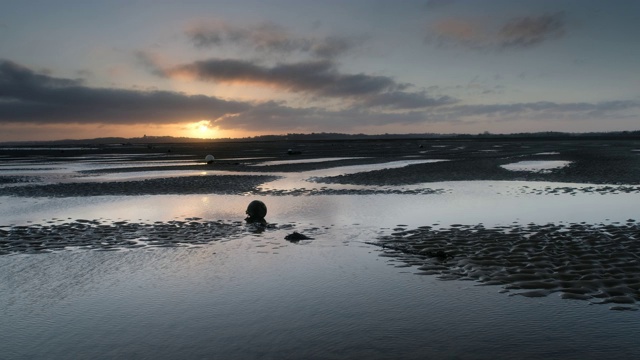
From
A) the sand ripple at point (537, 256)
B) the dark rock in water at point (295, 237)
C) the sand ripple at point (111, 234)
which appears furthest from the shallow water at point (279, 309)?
the sand ripple at point (111, 234)

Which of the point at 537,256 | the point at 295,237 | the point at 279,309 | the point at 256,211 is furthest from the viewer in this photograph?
the point at 256,211

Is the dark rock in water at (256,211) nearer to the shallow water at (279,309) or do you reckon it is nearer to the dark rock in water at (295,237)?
the shallow water at (279,309)

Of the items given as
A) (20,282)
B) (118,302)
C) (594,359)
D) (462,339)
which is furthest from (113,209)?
(594,359)

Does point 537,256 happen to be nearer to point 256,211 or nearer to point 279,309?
point 279,309

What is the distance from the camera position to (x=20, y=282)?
1280 cm

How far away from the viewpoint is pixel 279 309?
34.2ft

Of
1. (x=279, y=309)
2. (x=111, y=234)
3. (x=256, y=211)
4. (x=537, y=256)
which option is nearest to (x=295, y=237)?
(x=256, y=211)

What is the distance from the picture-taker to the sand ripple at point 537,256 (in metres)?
11.0

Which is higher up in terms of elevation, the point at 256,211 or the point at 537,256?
the point at 256,211

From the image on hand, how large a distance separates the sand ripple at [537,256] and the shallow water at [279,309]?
709 millimetres

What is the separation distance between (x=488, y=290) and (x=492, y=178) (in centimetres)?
2823

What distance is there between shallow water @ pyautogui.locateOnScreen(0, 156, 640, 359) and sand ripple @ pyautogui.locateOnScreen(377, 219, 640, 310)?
709mm

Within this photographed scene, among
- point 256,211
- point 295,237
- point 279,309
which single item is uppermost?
point 256,211

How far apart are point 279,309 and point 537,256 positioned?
26.1 feet
